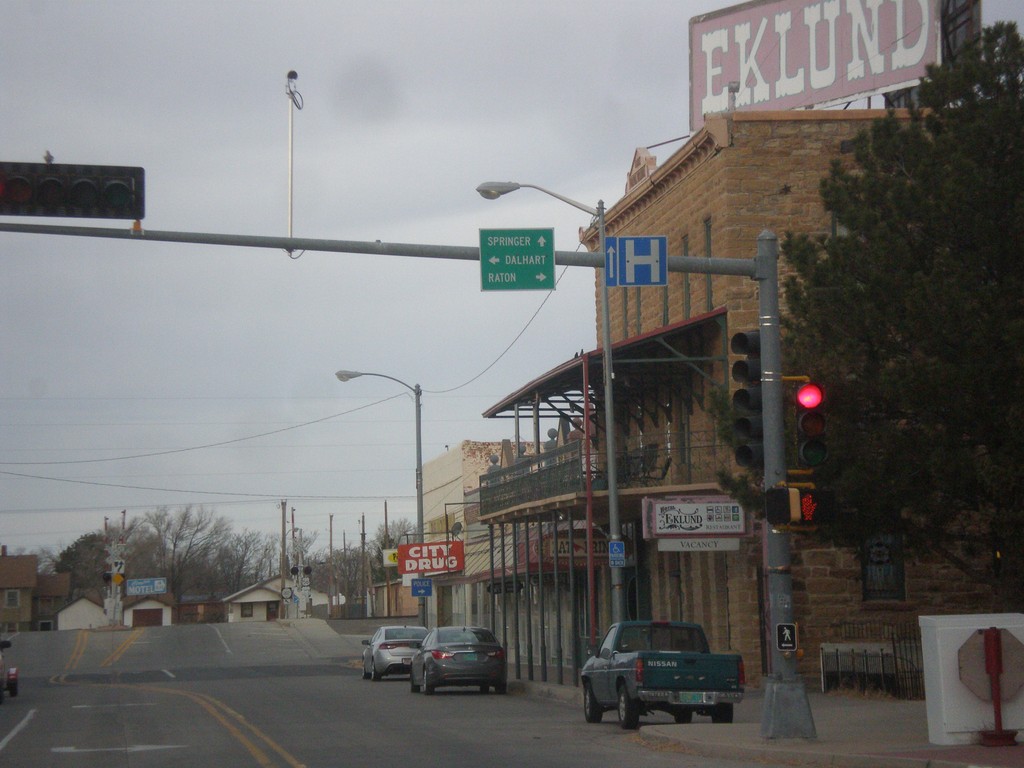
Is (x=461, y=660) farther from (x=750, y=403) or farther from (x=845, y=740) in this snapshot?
(x=750, y=403)

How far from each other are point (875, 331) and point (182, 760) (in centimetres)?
1025

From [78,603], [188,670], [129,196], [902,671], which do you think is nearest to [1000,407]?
[902,671]

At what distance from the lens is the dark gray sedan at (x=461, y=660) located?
89.4 feet

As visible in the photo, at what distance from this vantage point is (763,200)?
27484 millimetres

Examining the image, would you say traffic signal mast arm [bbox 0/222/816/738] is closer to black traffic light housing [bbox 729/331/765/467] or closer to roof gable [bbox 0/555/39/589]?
black traffic light housing [bbox 729/331/765/467]

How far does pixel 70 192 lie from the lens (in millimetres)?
13672

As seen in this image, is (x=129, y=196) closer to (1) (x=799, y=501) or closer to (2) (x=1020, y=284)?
(1) (x=799, y=501)

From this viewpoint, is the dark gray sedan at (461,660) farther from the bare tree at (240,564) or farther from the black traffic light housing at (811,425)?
the bare tree at (240,564)

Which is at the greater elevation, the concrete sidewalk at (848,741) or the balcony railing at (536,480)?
the balcony railing at (536,480)

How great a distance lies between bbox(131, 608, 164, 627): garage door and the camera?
375 feet

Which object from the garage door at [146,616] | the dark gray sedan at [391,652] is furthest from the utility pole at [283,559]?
the dark gray sedan at [391,652]

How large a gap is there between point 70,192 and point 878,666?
52.6ft

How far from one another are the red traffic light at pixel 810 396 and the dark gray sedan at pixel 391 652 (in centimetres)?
2120

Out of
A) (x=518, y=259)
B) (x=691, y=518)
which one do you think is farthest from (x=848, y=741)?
(x=691, y=518)
